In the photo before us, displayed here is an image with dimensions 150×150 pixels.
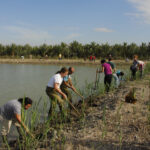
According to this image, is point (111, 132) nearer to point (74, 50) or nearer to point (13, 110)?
point (13, 110)

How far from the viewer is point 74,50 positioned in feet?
107

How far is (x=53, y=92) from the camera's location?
4090mm

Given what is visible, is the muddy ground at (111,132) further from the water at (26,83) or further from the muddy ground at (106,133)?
the water at (26,83)

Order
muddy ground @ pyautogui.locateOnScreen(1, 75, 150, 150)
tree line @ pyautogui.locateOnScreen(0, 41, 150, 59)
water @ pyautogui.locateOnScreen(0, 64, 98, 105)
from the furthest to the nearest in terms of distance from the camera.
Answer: tree line @ pyautogui.locateOnScreen(0, 41, 150, 59) < water @ pyautogui.locateOnScreen(0, 64, 98, 105) < muddy ground @ pyautogui.locateOnScreen(1, 75, 150, 150)

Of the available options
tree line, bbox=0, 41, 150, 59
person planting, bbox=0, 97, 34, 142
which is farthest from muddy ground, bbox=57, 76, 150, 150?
tree line, bbox=0, 41, 150, 59

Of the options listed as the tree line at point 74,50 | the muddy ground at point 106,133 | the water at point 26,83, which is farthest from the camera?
the tree line at point 74,50

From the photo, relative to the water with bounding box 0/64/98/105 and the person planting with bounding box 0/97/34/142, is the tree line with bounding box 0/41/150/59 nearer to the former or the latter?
the water with bounding box 0/64/98/105

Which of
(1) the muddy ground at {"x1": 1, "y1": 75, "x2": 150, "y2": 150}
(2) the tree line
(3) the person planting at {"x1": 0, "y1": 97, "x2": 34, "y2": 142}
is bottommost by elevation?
(1) the muddy ground at {"x1": 1, "y1": 75, "x2": 150, "y2": 150}

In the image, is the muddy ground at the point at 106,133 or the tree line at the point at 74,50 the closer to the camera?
the muddy ground at the point at 106,133

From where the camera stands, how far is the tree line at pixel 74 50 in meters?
31.1

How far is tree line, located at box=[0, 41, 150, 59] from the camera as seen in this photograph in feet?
102

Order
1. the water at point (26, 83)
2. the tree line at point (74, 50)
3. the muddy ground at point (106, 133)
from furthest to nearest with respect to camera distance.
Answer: the tree line at point (74, 50)
the water at point (26, 83)
the muddy ground at point (106, 133)

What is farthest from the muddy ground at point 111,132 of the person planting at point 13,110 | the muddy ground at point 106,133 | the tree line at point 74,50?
the tree line at point 74,50

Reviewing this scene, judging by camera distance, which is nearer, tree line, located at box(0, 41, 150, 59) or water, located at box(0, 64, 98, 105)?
water, located at box(0, 64, 98, 105)
